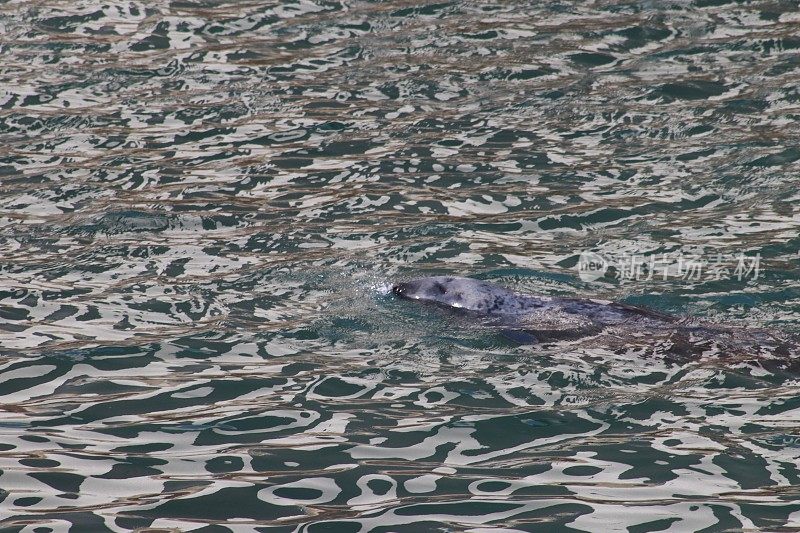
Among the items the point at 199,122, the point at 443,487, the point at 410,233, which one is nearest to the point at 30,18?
the point at 199,122

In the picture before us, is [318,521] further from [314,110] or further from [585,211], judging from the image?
[314,110]

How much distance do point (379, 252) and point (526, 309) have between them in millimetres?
1590

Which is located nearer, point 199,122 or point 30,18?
point 199,122

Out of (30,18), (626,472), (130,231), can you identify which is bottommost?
(626,472)

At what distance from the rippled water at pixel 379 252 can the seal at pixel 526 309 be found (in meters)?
0.23

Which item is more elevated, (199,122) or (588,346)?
(199,122)

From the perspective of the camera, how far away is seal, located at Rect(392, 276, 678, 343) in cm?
776

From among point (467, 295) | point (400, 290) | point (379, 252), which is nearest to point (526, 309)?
point (467, 295)

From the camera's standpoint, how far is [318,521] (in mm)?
5348

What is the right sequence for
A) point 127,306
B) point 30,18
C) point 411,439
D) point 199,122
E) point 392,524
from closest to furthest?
point 392,524 < point 411,439 < point 127,306 < point 199,122 < point 30,18

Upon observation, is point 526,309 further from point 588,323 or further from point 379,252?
point 379,252

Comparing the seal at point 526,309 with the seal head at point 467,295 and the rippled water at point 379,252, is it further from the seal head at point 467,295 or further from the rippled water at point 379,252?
the rippled water at point 379,252

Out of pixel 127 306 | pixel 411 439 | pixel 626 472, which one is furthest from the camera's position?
pixel 127 306

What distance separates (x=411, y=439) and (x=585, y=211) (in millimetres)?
4341
